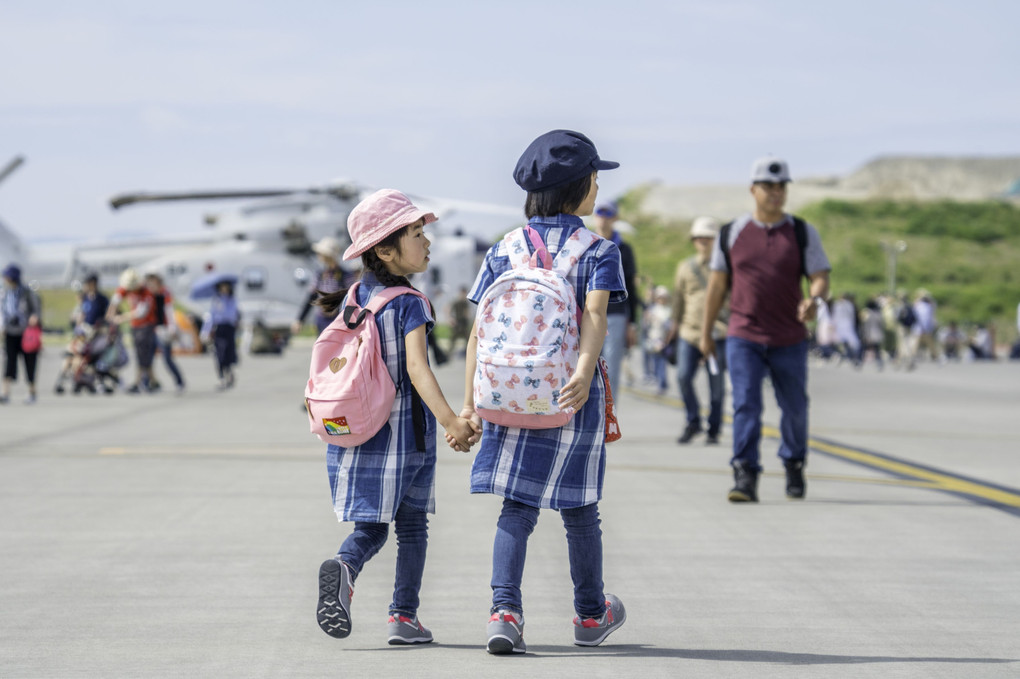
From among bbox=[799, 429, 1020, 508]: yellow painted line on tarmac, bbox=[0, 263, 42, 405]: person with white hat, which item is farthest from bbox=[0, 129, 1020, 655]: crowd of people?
bbox=[0, 263, 42, 405]: person with white hat

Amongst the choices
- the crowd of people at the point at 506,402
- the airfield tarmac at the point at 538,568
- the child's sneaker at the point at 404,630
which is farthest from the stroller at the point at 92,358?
the child's sneaker at the point at 404,630

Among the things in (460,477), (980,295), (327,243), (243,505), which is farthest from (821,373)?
(980,295)

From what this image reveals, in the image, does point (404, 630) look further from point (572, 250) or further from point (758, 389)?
point (758, 389)

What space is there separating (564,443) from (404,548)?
611mm

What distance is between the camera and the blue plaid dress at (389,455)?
4.45 metres

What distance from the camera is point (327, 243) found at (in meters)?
12.3

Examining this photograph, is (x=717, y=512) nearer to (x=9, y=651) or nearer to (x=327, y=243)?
(x=9, y=651)

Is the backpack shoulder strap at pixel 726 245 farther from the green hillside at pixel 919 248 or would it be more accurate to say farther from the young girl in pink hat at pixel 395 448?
the green hillside at pixel 919 248

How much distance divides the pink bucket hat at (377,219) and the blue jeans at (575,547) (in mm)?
907

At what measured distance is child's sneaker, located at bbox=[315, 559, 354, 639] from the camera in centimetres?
430

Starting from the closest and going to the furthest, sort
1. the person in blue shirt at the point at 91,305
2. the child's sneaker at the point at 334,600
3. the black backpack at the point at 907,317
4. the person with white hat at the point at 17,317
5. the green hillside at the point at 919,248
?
the child's sneaker at the point at 334,600, the person with white hat at the point at 17,317, the person in blue shirt at the point at 91,305, the black backpack at the point at 907,317, the green hillside at the point at 919,248

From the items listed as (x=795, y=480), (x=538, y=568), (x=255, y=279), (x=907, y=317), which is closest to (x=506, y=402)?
(x=538, y=568)

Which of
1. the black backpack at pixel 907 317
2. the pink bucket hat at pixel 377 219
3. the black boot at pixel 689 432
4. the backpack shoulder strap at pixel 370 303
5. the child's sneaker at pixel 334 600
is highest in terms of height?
the pink bucket hat at pixel 377 219

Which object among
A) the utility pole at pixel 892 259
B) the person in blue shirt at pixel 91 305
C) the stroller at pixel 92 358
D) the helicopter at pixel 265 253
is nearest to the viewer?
the stroller at pixel 92 358
